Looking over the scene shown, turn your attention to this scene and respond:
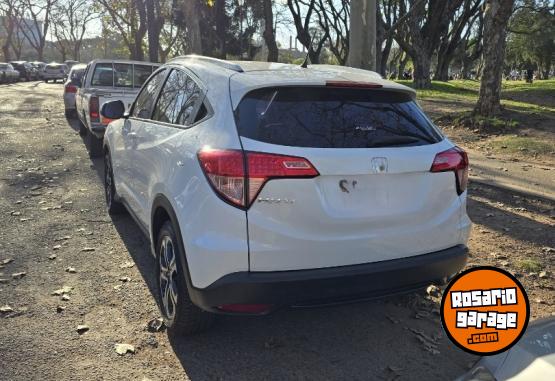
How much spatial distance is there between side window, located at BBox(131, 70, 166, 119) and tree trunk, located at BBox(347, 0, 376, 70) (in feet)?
13.1

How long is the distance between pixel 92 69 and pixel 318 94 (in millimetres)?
9108

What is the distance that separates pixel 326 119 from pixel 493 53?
974cm

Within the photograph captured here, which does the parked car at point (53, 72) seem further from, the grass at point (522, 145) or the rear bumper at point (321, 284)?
the rear bumper at point (321, 284)

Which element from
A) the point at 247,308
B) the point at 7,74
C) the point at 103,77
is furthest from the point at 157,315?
the point at 7,74

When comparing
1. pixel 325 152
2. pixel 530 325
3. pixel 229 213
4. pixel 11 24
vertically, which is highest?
pixel 11 24

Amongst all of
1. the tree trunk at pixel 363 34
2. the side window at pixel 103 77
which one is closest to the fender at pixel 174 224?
the tree trunk at pixel 363 34

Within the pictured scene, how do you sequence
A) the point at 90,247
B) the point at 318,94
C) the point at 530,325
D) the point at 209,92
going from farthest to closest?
the point at 90,247 → the point at 209,92 → the point at 318,94 → the point at 530,325

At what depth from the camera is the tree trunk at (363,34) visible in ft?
25.9

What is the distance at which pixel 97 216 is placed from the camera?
623 centimetres

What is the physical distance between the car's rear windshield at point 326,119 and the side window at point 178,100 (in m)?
0.67

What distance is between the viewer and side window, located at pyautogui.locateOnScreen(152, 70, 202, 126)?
11.8 feet

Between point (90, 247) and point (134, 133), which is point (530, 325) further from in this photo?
point (90, 247)

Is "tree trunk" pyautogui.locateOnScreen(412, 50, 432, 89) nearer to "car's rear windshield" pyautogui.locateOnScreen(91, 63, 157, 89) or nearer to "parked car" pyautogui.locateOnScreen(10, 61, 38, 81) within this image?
"car's rear windshield" pyautogui.locateOnScreen(91, 63, 157, 89)

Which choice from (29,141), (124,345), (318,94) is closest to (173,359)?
(124,345)
